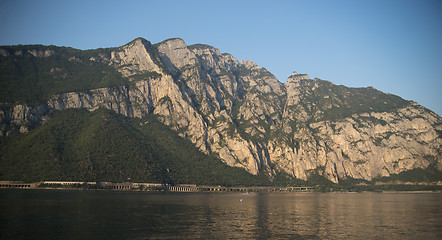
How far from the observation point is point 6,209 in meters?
88.4

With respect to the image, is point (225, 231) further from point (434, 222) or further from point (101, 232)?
point (434, 222)

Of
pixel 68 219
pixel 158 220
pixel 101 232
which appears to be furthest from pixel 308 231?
pixel 68 219

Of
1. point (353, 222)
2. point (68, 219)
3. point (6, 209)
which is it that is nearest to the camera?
point (68, 219)

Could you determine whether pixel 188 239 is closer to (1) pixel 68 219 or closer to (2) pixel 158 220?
(2) pixel 158 220

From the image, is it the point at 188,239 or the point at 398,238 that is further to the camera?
the point at 398,238

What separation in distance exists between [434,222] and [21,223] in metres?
80.8

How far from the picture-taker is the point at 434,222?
3253 inches

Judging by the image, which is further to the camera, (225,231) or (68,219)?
(68,219)

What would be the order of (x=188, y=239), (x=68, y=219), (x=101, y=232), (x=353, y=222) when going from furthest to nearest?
1. (x=353, y=222)
2. (x=68, y=219)
3. (x=101, y=232)
4. (x=188, y=239)

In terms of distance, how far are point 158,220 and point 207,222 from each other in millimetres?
9830

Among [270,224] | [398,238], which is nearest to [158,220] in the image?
[270,224]

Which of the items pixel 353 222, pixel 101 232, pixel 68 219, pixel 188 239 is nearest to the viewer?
pixel 188 239

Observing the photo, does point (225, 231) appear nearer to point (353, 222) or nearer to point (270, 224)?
point (270, 224)

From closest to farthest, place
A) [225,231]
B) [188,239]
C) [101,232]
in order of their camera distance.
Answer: [188,239], [101,232], [225,231]
